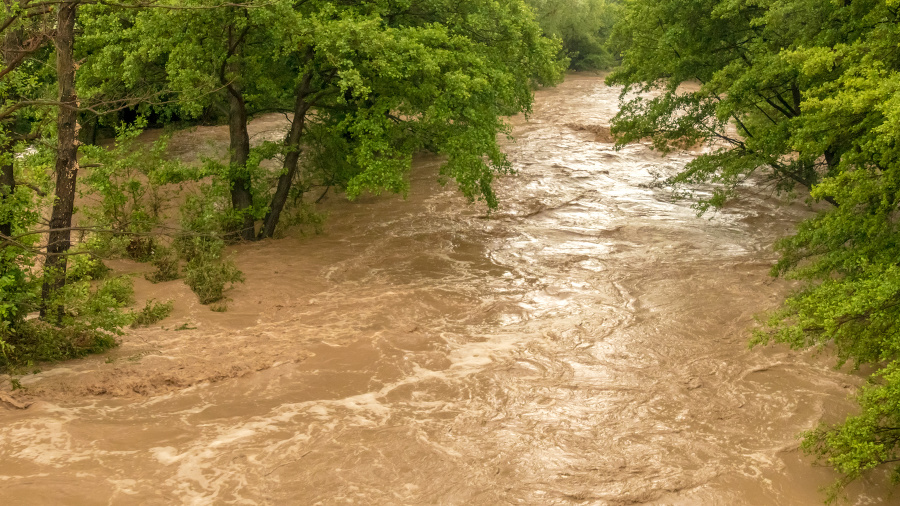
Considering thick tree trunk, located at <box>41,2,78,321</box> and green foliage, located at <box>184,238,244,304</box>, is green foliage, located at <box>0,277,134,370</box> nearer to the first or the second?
thick tree trunk, located at <box>41,2,78,321</box>

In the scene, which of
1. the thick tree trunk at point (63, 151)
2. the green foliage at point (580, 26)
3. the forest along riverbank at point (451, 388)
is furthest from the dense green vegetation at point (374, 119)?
the green foliage at point (580, 26)

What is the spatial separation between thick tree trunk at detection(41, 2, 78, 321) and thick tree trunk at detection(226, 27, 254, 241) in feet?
16.8

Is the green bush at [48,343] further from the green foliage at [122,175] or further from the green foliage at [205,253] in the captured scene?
the green foliage at [122,175]

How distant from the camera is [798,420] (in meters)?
9.45

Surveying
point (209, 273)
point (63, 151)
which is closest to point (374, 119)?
point (209, 273)

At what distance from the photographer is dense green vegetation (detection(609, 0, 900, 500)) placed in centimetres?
721

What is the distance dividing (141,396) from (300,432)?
7.28 ft

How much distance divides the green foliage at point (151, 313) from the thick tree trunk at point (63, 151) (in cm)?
188

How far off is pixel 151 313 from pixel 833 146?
10.9 m

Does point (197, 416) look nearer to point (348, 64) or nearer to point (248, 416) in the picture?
point (248, 416)

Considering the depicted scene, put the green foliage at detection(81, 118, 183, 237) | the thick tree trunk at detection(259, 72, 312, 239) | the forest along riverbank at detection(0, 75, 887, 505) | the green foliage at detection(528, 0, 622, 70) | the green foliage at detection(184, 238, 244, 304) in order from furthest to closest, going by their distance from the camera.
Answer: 1. the green foliage at detection(528, 0, 622, 70)
2. the thick tree trunk at detection(259, 72, 312, 239)
3. the green foliage at detection(81, 118, 183, 237)
4. the green foliage at detection(184, 238, 244, 304)
5. the forest along riverbank at detection(0, 75, 887, 505)

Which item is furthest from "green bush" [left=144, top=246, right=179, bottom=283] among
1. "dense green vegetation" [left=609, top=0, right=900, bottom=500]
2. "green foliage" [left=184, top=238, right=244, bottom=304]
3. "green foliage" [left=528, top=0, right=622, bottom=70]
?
"green foliage" [left=528, top=0, right=622, bottom=70]

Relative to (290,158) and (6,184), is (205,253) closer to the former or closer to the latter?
(290,158)

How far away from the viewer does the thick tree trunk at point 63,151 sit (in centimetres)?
981
